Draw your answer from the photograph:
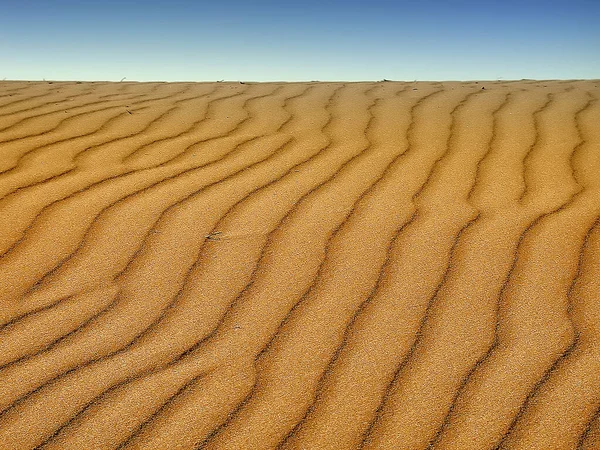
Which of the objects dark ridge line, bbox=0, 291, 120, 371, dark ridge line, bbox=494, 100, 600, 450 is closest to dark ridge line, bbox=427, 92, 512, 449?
dark ridge line, bbox=494, 100, 600, 450

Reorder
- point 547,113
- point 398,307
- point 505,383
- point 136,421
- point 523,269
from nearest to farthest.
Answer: point 136,421
point 505,383
point 398,307
point 523,269
point 547,113

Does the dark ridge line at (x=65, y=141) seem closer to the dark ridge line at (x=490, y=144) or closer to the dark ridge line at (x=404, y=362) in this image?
the dark ridge line at (x=404, y=362)

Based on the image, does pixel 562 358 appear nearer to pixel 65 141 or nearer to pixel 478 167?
pixel 478 167

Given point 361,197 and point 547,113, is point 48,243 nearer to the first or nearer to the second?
point 361,197

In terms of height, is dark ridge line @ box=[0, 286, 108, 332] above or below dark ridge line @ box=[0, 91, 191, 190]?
below

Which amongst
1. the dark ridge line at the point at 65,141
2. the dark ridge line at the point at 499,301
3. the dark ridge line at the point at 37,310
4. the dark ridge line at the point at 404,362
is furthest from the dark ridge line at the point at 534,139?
the dark ridge line at the point at 65,141

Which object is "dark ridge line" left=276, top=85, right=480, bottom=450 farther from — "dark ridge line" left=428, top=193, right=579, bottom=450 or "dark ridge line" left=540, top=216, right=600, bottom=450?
"dark ridge line" left=540, top=216, right=600, bottom=450

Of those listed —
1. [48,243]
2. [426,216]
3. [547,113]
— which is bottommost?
[48,243]

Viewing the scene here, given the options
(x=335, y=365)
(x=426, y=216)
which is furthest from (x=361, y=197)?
A: (x=335, y=365)
